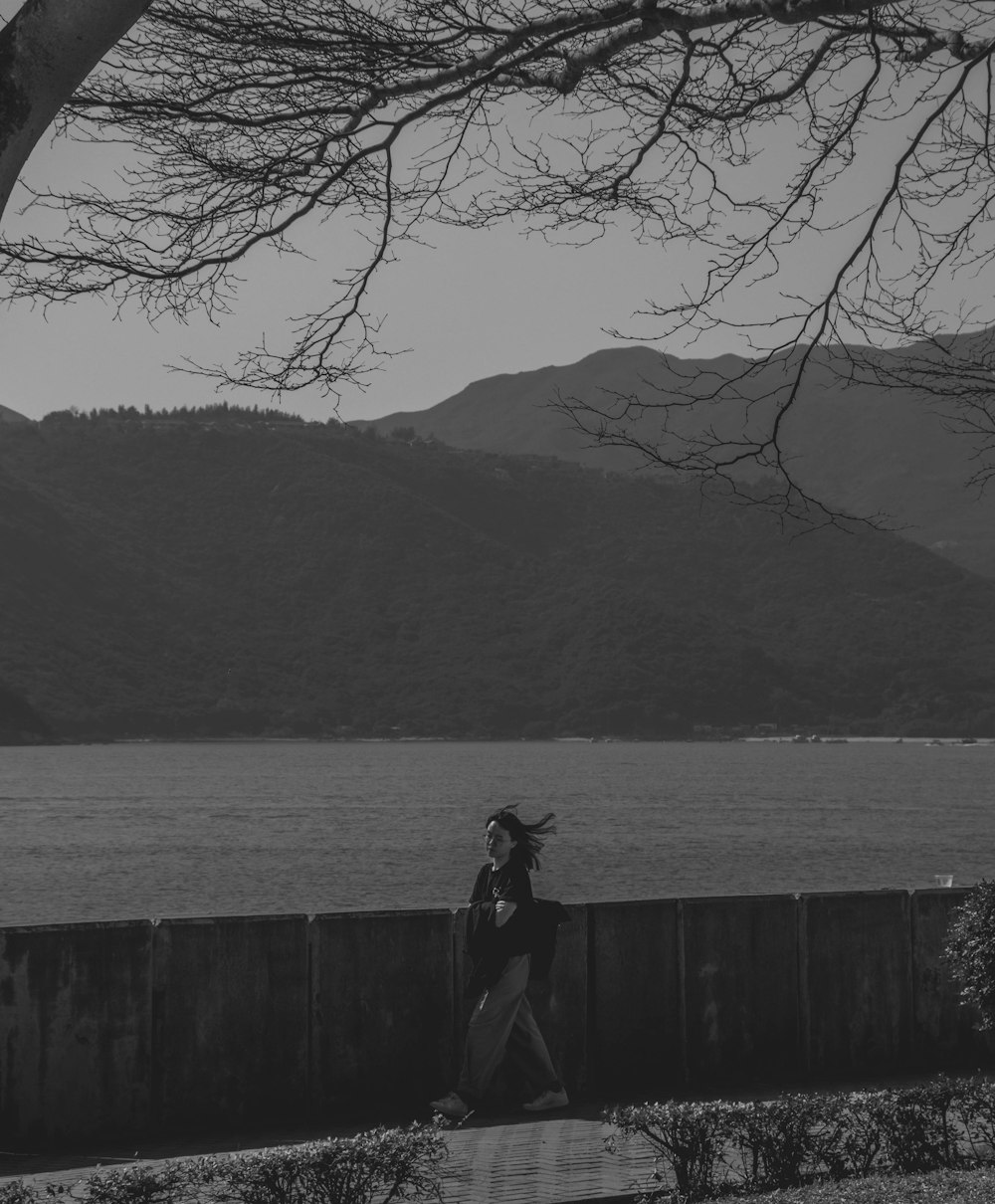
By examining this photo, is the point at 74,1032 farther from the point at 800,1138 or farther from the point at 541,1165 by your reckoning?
the point at 800,1138

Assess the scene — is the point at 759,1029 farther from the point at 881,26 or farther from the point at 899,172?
the point at 881,26

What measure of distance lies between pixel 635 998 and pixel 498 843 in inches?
55.9

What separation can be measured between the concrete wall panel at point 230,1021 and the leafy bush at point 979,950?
11.0ft

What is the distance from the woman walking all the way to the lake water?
45.7 feet

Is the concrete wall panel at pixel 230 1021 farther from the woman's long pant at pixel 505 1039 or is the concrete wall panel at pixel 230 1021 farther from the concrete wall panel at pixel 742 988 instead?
the concrete wall panel at pixel 742 988

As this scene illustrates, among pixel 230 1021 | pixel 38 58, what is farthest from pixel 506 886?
pixel 38 58

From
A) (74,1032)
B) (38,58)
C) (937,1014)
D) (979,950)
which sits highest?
(38,58)

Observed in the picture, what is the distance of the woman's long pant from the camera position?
859 centimetres

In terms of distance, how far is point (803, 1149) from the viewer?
6.62 metres

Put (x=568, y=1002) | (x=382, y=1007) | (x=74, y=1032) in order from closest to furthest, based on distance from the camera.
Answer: (x=74, y=1032) < (x=382, y=1007) < (x=568, y=1002)

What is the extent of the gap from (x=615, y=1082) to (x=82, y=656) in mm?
171069

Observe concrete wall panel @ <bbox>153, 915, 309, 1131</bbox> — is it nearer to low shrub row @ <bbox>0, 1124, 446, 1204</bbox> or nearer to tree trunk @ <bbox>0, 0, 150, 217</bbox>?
low shrub row @ <bbox>0, 1124, 446, 1204</bbox>

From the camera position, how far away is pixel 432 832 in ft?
288

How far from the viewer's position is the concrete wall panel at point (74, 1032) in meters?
8.36
